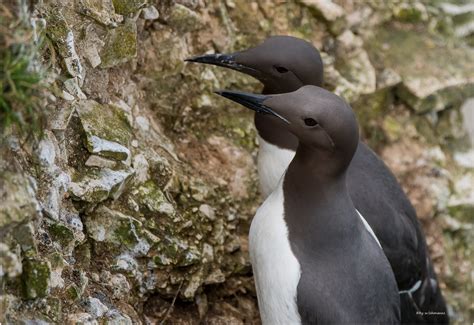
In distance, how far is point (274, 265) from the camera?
5879mm

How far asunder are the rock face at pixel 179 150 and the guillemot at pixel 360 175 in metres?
0.62

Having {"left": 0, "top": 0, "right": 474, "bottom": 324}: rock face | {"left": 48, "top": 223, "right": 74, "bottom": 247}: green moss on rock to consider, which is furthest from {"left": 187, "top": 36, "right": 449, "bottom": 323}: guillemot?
{"left": 48, "top": 223, "right": 74, "bottom": 247}: green moss on rock

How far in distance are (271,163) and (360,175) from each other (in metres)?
0.69

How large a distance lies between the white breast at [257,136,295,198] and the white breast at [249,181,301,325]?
0.94 meters

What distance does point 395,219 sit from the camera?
23.3 ft

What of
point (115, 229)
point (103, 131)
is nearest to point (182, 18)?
point (103, 131)

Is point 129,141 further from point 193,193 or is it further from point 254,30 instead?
point 254,30

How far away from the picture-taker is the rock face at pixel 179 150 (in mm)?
5535

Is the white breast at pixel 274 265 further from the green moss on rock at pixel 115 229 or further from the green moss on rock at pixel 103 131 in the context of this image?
the green moss on rock at pixel 103 131

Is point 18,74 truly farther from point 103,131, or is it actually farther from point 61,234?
point 103,131

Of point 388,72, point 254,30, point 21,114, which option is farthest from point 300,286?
point 388,72

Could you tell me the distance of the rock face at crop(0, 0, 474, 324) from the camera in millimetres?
5535

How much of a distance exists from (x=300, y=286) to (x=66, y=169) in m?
1.65

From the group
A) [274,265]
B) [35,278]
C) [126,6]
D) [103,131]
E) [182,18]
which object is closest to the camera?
[35,278]
